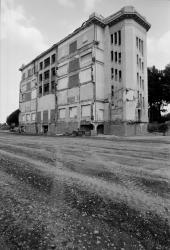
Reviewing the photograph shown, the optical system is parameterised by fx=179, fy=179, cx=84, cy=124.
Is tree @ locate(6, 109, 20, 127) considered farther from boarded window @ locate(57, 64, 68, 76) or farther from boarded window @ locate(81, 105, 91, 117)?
boarded window @ locate(81, 105, 91, 117)

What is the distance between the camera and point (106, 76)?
37219mm

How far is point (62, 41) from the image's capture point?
142ft

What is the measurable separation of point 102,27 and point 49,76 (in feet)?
58.8

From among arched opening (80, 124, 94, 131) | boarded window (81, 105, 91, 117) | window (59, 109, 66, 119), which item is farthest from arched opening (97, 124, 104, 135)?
window (59, 109, 66, 119)

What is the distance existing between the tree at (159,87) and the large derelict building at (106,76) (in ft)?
24.5

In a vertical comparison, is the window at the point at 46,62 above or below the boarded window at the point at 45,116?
above

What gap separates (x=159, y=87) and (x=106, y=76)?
16.3 metres

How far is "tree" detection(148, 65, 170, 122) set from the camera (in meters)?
44.0

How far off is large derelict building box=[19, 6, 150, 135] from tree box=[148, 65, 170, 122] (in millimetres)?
7456

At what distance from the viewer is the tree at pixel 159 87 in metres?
44.0

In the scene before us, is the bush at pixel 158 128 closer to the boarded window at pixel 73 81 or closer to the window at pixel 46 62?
the boarded window at pixel 73 81

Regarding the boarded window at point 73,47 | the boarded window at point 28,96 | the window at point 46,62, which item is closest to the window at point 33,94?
the boarded window at point 28,96

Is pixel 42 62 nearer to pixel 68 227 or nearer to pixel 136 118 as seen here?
pixel 136 118

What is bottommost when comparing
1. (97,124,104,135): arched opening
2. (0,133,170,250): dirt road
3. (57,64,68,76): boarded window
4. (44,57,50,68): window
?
(0,133,170,250): dirt road
